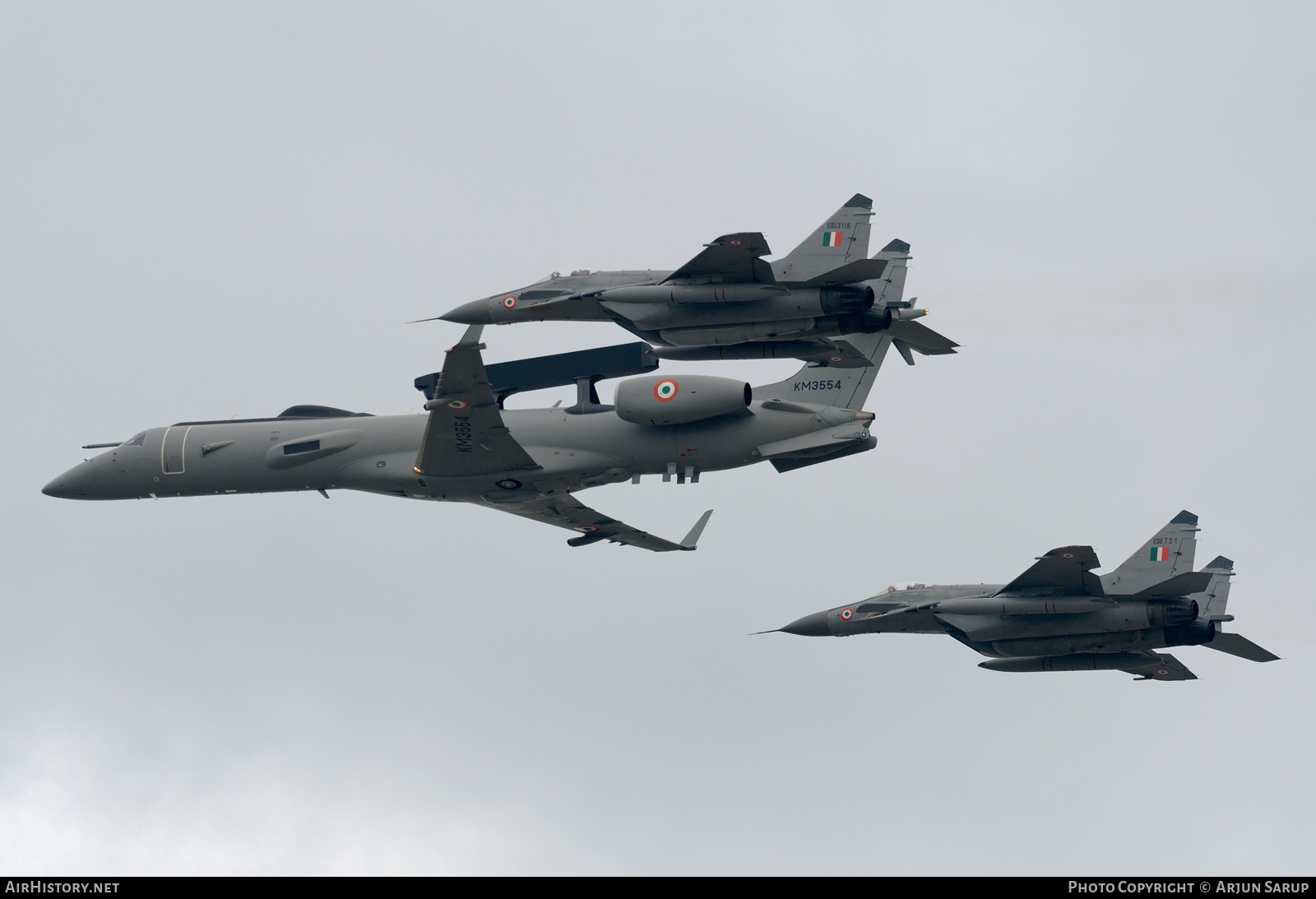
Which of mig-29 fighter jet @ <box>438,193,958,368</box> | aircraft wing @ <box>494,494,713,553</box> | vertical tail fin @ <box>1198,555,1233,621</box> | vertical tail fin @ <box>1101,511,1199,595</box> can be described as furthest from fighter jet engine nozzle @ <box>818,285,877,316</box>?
vertical tail fin @ <box>1198,555,1233,621</box>

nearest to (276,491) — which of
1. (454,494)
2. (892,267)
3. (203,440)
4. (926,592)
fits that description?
(203,440)

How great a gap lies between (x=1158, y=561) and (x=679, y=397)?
82.4 feet

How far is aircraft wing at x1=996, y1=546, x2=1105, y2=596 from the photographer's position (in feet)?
184

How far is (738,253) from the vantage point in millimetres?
45125

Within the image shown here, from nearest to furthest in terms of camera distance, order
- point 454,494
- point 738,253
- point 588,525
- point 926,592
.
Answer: point 738,253 → point 454,494 → point 588,525 → point 926,592

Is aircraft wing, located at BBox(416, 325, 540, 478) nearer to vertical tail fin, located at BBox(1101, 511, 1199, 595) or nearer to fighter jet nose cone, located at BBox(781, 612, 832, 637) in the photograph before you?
fighter jet nose cone, located at BBox(781, 612, 832, 637)

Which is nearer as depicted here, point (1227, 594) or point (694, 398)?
point (694, 398)

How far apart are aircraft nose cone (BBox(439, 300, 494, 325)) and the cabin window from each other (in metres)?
5.61

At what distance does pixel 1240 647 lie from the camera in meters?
63.3

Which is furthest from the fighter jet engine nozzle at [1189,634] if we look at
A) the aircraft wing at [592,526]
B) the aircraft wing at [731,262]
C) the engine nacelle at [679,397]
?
the aircraft wing at [731,262]

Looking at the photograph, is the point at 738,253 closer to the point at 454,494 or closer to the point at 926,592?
the point at 454,494

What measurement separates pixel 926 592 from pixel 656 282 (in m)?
21.9
